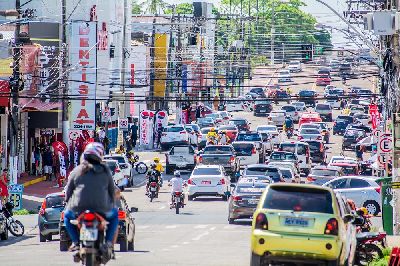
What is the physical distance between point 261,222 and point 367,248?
6057mm

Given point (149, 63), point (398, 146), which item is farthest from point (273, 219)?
point (149, 63)

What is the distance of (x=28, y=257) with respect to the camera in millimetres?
26484

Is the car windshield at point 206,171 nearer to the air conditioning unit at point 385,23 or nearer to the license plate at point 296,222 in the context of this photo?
the air conditioning unit at point 385,23

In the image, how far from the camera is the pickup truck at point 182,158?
216 ft

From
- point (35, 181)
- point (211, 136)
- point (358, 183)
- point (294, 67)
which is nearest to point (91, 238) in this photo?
point (358, 183)

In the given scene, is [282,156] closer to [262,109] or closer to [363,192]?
[363,192]

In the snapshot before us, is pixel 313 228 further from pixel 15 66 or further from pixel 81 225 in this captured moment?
pixel 15 66

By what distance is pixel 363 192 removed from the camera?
45500 mm

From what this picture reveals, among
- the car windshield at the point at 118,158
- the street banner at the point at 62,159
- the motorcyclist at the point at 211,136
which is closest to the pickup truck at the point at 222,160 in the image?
the car windshield at the point at 118,158

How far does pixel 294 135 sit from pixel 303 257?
7722 centimetres

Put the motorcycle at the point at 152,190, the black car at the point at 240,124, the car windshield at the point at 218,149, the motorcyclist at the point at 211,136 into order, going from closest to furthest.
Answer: the motorcycle at the point at 152,190 → the car windshield at the point at 218,149 → the motorcyclist at the point at 211,136 → the black car at the point at 240,124

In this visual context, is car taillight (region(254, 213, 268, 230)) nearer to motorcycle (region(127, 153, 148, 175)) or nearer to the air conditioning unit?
the air conditioning unit

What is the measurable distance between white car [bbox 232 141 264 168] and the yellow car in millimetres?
46532

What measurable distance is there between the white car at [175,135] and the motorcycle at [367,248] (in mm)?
52293
